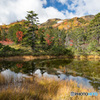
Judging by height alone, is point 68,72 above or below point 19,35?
below

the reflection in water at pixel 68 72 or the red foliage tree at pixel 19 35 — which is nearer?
the reflection in water at pixel 68 72

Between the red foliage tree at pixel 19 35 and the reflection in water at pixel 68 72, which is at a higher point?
the red foliage tree at pixel 19 35

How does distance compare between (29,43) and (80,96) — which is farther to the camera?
(29,43)

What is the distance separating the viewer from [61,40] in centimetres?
5816

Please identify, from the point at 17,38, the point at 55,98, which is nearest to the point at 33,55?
the point at 17,38

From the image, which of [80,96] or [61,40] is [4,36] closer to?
[61,40]

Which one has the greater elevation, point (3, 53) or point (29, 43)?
Answer: point (29, 43)

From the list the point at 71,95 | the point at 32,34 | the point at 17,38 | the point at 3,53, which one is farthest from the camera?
the point at 17,38

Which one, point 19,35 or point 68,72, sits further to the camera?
point 19,35

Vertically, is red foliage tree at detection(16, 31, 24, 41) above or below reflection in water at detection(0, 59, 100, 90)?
above

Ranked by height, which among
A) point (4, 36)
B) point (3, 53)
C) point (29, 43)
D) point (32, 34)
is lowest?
point (3, 53)

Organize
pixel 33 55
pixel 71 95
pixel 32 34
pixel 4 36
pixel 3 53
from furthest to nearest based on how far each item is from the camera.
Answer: pixel 4 36 → pixel 32 34 → pixel 33 55 → pixel 3 53 → pixel 71 95

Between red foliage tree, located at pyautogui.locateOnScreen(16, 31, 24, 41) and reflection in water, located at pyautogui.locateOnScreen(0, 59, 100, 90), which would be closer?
reflection in water, located at pyautogui.locateOnScreen(0, 59, 100, 90)

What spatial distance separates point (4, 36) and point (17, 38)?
17.2m
